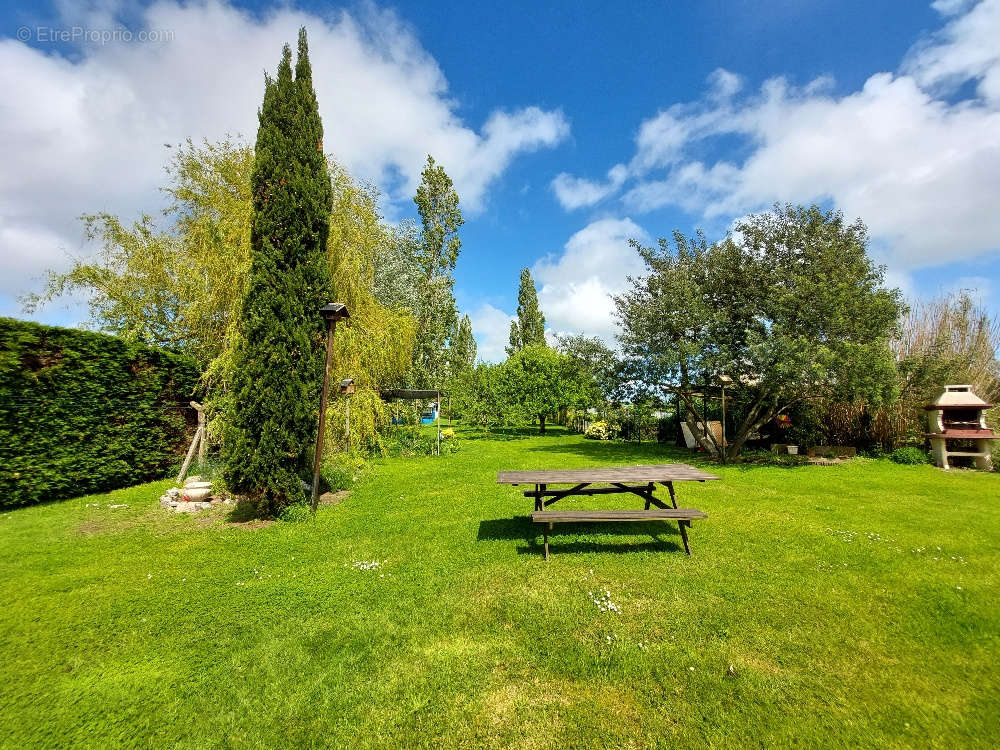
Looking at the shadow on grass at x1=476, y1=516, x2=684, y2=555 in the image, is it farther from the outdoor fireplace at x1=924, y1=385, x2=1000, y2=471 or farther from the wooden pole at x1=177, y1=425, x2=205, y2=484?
the outdoor fireplace at x1=924, y1=385, x2=1000, y2=471

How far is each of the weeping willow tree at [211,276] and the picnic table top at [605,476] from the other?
697 centimetres

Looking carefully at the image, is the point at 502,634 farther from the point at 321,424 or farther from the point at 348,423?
the point at 348,423

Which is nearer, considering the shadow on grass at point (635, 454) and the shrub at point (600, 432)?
the shadow on grass at point (635, 454)

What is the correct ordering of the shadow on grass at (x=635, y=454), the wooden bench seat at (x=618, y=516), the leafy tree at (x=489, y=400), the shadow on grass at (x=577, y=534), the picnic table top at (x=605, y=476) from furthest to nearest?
the leafy tree at (x=489, y=400) < the shadow on grass at (x=635, y=454) < the shadow on grass at (x=577, y=534) < the picnic table top at (x=605, y=476) < the wooden bench seat at (x=618, y=516)

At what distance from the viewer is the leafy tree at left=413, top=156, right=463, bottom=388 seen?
19.2 meters

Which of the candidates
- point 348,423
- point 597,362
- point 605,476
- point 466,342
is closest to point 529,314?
point 466,342

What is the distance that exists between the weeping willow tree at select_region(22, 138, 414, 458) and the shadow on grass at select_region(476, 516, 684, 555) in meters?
6.29

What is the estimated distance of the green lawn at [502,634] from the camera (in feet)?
8.02

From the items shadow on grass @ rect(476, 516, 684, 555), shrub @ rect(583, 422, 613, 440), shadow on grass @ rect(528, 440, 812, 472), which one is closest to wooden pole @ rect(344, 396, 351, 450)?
shadow on grass @ rect(476, 516, 684, 555)

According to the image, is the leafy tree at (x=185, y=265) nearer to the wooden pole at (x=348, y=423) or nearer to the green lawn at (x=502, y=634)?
the wooden pole at (x=348, y=423)

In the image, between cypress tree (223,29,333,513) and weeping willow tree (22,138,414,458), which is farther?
weeping willow tree (22,138,414,458)

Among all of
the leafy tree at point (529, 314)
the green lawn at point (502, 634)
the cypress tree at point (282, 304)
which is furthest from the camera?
the leafy tree at point (529, 314)

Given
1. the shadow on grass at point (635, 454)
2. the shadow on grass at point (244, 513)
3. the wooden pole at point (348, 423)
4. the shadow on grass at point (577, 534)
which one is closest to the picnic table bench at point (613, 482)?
the shadow on grass at point (577, 534)

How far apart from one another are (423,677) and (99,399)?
988cm
